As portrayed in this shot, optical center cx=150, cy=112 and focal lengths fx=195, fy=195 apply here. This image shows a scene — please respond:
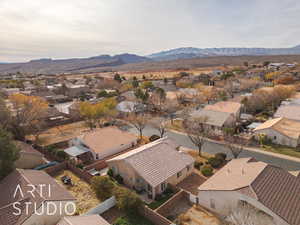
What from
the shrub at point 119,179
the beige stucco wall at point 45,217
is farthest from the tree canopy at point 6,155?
the shrub at point 119,179

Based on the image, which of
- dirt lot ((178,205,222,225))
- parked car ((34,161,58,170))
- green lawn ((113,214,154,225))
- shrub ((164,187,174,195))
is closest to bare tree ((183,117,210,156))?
shrub ((164,187,174,195))

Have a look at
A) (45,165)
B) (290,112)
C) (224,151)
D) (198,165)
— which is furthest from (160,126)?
(290,112)

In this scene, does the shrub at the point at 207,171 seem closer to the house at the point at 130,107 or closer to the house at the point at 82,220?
the house at the point at 82,220

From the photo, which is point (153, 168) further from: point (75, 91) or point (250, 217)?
point (75, 91)

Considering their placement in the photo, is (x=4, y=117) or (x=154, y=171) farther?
(x=4, y=117)

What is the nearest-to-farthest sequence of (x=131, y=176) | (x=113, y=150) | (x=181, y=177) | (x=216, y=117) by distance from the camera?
(x=131, y=176)
(x=181, y=177)
(x=113, y=150)
(x=216, y=117)

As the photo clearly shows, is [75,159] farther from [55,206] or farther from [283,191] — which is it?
[283,191]

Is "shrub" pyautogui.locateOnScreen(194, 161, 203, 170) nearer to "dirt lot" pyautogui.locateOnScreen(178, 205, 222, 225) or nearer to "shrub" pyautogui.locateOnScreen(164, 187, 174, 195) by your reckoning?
"shrub" pyautogui.locateOnScreen(164, 187, 174, 195)
